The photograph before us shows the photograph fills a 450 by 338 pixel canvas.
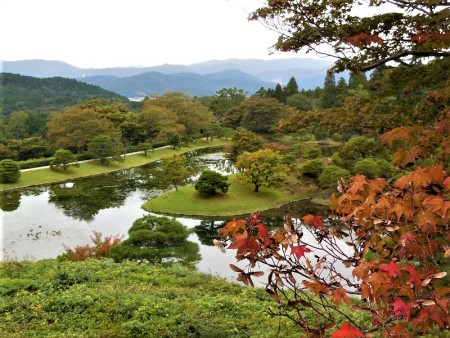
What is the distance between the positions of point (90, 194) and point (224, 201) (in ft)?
28.6

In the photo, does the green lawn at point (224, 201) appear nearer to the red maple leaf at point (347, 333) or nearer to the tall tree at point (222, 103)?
the red maple leaf at point (347, 333)

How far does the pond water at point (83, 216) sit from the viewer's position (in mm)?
14727

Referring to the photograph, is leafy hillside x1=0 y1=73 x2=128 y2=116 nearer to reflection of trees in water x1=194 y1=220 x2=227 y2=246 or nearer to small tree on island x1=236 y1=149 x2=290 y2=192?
small tree on island x1=236 y1=149 x2=290 y2=192

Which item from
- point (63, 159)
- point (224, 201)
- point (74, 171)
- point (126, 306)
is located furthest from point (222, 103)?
point (126, 306)

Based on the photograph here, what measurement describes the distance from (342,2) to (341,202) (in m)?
3.49

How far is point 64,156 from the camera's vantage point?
93.4ft

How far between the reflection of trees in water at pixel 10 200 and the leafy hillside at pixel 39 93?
4403cm

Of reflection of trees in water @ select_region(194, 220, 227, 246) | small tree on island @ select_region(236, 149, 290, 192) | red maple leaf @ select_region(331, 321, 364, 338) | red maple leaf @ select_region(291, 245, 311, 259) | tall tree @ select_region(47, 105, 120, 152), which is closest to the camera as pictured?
red maple leaf @ select_region(331, 321, 364, 338)

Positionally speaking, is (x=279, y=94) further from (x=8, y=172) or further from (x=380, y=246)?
(x=380, y=246)

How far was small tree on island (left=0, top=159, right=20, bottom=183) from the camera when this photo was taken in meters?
25.0

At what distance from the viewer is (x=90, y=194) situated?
24156mm

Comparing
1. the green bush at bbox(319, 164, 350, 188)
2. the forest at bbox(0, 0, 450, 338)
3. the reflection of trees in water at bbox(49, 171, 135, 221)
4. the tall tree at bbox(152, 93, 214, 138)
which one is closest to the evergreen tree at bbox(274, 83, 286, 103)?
the tall tree at bbox(152, 93, 214, 138)

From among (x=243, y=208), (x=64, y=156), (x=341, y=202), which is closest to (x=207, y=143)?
(x=64, y=156)

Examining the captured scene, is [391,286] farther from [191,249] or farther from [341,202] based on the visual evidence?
[191,249]
